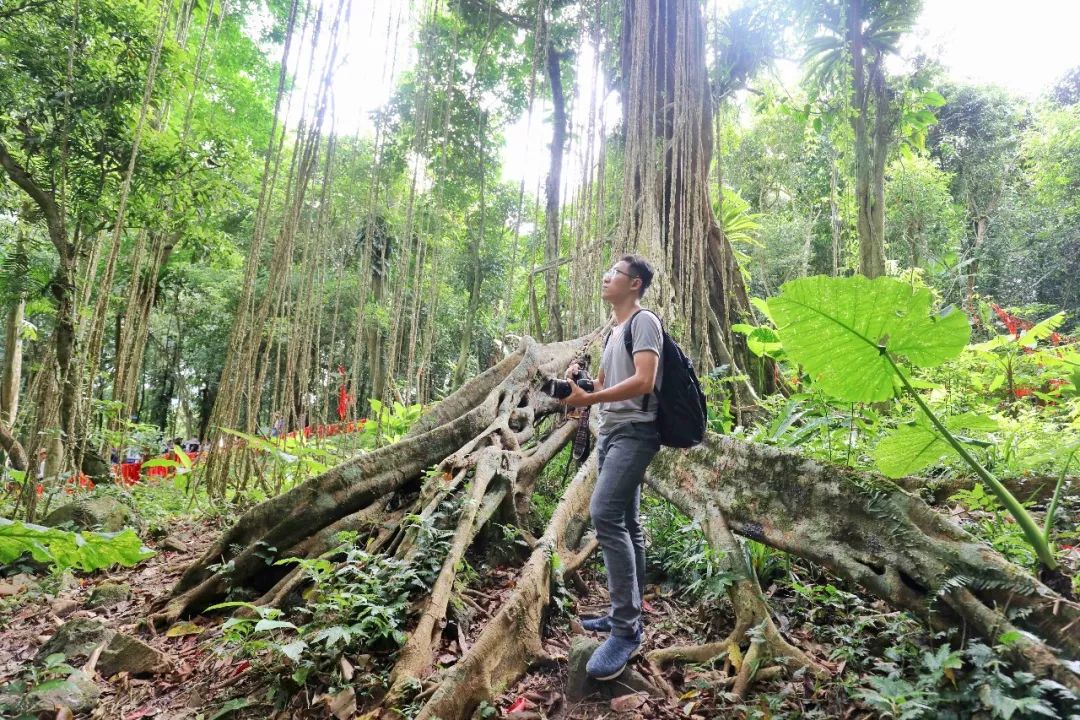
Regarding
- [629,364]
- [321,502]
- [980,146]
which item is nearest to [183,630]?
[321,502]

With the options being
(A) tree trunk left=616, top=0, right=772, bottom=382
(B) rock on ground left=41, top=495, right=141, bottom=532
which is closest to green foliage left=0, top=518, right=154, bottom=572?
(B) rock on ground left=41, top=495, right=141, bottom=532

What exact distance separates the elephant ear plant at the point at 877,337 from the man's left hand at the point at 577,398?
0.67 meters

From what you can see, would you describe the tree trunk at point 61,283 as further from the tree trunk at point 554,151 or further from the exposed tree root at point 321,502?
the tree trunk at point 554,151

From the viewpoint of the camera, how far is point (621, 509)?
192 centimetres

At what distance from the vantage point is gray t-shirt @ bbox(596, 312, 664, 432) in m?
1.90

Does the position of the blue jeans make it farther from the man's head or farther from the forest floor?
the man's head

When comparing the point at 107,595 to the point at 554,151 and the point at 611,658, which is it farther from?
the point at 554,151

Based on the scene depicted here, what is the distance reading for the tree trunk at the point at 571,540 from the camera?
150cm

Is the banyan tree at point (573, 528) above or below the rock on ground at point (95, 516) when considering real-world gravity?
above

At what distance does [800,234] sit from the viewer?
13.2m

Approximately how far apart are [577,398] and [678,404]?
0.36 meters

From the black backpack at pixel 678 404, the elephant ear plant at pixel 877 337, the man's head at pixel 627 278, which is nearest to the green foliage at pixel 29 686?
the black backpack at pixel 678 404

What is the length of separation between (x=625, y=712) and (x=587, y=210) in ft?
11.1

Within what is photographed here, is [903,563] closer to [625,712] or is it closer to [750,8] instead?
[625,712]
